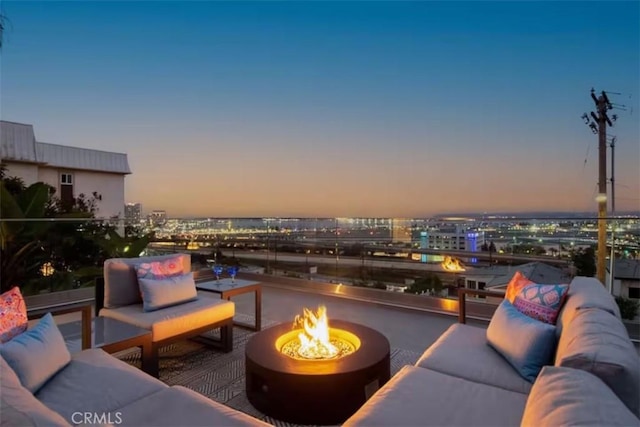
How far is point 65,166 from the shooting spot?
34.0 feet

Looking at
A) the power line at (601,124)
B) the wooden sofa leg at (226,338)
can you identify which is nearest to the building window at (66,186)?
the wooden sofa leg at (226,338)

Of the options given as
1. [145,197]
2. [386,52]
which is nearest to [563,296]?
[386,52]

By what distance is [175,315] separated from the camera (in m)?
2.93

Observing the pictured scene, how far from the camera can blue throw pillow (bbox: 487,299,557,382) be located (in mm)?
1837

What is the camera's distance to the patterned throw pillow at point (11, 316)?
183 cm

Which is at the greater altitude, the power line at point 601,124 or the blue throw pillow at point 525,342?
the power line at point 601,124

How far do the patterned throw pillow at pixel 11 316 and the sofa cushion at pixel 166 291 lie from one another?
42.5 inches

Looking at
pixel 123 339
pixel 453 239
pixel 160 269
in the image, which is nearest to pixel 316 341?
pixel 123 339

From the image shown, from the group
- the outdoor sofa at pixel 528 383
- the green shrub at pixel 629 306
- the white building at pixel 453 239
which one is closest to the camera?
the outdoor sofa at pixel 528 383

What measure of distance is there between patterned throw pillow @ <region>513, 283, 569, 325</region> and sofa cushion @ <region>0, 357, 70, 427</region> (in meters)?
2.25

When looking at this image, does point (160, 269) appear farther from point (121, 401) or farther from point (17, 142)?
point (17, 142)

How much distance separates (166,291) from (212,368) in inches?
29.5

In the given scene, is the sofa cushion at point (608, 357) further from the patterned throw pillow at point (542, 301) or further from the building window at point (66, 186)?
the building window at point (66, 186)

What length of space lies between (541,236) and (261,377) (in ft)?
11.5
